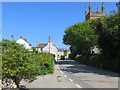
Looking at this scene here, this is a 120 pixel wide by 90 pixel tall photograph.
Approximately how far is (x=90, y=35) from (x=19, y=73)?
29417 mm

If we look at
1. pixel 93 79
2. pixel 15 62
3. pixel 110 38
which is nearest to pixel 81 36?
pixel 110 38

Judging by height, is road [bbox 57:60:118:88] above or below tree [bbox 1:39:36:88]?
below

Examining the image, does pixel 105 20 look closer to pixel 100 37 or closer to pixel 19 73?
pixel 100 37

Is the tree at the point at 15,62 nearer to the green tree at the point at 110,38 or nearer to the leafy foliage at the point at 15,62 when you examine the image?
the leafy foliage at the point at 15,62

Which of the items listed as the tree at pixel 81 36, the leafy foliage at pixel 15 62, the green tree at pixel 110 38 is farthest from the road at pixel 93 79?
the tree at pixel 81 36

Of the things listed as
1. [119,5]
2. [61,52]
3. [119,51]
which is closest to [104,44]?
[119,51]

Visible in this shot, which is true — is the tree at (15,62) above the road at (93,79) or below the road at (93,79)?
above

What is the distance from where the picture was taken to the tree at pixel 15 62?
667cm

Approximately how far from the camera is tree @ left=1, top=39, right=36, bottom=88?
6672mm

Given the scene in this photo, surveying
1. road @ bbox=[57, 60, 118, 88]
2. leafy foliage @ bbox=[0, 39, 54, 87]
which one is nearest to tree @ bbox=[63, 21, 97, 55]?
road @ bbox=[57, 60, 118, 88]

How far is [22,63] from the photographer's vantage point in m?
6.84

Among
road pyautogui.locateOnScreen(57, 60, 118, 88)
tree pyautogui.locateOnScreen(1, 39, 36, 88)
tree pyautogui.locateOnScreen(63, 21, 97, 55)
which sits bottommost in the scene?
road pyautogui.locateOnScreen(57, 60, 118, 88)

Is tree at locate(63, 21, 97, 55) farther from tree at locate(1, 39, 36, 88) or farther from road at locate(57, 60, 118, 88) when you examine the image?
tree at locate(1, 39, 36, 88)

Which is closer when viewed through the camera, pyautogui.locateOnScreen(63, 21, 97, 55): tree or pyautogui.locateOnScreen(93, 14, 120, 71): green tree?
pyautogui.locateOnScreen(93, 14, 120, 71): green tree
